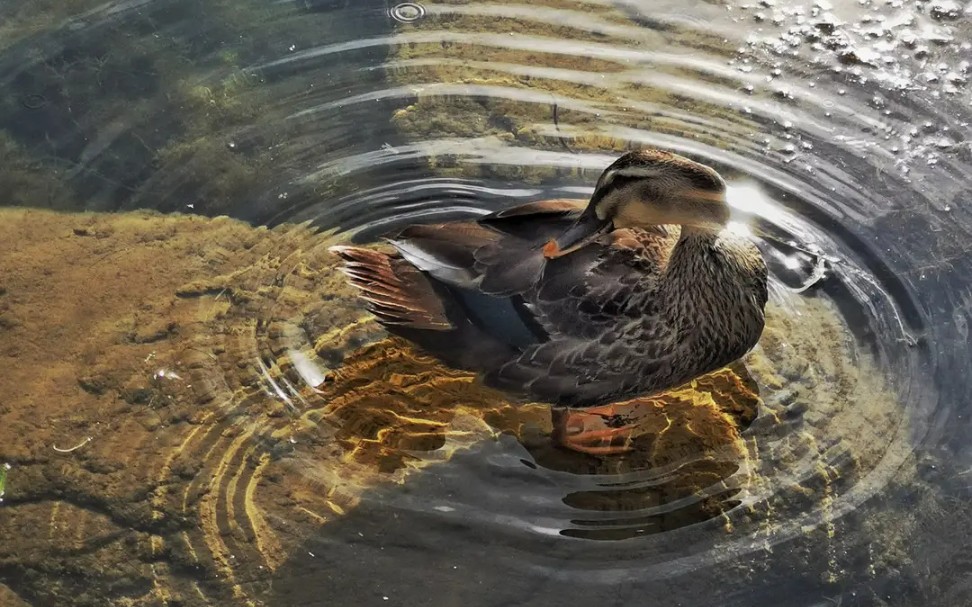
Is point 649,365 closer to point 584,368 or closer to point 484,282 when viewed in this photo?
point 584,368

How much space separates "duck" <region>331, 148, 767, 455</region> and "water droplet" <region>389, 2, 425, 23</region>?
2205 millimetres

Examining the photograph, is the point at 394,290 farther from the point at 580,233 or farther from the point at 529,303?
the point at 580,233

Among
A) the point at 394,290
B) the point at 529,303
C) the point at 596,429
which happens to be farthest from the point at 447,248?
the point at 596,429

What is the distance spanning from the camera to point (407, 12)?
20.1ft

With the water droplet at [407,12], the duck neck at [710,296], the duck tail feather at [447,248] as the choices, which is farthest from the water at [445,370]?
the duck tail feather at [447,248]

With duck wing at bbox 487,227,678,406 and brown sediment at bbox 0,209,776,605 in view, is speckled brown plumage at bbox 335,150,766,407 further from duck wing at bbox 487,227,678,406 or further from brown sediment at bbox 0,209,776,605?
brown sediment at bbox 0,209,776,605

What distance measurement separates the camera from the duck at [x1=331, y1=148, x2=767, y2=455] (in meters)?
4.04

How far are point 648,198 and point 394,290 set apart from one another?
1.09 meters

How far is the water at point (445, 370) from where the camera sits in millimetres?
3859

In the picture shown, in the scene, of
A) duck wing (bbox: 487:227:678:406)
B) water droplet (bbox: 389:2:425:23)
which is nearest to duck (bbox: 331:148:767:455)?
duck wing (bbox: 487:227:678:406)

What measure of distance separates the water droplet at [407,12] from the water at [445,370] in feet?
0.04

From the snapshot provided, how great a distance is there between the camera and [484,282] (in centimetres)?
414

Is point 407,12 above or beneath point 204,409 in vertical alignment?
above

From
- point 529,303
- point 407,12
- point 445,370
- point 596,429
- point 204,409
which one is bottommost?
point 204,409
